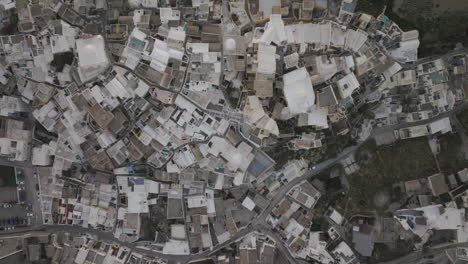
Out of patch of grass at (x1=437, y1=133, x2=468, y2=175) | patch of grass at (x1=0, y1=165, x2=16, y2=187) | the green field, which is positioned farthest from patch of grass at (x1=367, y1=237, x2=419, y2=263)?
patch of grass at (x1=0, y1=165, x2=16, y2=187)

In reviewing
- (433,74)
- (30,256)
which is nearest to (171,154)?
(30,256)

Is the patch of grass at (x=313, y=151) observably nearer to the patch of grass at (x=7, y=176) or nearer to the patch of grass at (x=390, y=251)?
the patch of grass at (x=390, y=251)

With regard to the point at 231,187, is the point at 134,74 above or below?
above

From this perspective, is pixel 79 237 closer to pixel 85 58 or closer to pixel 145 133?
pixel 145 133

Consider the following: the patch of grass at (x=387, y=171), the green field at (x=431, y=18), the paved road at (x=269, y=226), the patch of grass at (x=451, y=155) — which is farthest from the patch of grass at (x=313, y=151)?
the green field at (x=431, y=18)

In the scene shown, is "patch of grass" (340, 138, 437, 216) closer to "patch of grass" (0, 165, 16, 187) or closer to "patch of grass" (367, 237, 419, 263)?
"patch of grass" (367, 237, 419, 263)

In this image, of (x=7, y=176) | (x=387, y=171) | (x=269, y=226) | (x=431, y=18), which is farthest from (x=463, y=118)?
(x=7, y=176)
